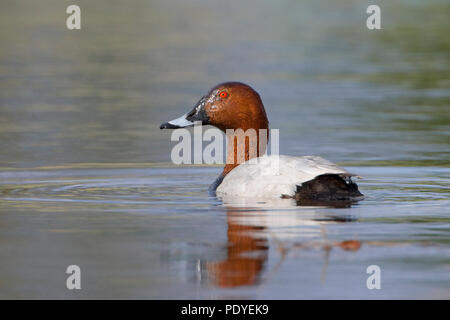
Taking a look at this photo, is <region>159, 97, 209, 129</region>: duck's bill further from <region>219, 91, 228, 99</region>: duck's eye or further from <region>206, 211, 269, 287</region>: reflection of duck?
<region>206, 211, 269, 287</region>: reflection of duck

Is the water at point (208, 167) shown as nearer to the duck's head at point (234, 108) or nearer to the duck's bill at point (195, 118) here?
the duck's bill at point (195, 118)

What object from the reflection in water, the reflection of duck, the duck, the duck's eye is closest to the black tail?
the duck

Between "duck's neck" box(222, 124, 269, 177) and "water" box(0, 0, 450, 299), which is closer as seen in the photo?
"water" box(0, 0, 450, 299)

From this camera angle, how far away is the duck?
933 centimetres

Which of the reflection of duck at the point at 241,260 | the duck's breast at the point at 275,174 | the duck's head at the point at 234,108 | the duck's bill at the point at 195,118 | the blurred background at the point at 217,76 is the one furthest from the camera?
the blurred background at the point at 217,76

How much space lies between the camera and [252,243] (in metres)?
7.74

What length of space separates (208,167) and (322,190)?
3.41 metres

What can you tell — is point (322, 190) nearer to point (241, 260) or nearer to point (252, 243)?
point (252, 243)

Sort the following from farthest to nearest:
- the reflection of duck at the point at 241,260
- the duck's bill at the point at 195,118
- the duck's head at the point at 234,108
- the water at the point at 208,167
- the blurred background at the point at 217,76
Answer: the blurred background at the point at 217,76 < the duck's bill at the point at 195,118 < the duck's head at the point at 234,108 < the water at the point at 208,167 < the reflection of duck at the point at 241,260

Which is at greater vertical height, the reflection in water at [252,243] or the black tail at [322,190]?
the black tail at [322,190]

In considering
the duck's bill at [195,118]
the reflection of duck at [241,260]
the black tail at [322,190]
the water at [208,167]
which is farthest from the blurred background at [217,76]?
the reflection of duck at [241,260]

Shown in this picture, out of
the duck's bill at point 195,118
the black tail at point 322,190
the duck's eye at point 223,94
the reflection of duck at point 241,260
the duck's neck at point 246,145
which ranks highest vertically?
the duck's eye at point 223,94

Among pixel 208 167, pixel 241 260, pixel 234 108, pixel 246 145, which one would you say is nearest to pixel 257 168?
pixel 246 145

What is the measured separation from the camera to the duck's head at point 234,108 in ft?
35.3
